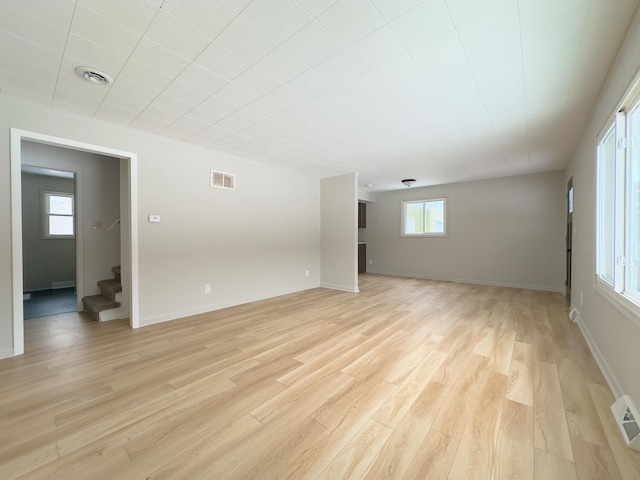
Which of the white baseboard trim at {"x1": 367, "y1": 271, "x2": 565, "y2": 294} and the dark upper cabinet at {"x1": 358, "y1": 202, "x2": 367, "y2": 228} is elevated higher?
the dark upper cabinet at {"x1": 358, "y1": 202, "x2": 367, "y2": 228}

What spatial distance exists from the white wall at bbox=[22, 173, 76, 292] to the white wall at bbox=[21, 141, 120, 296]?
2.09 metres

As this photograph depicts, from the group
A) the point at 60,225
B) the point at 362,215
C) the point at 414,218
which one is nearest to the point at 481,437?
the point at 414,218

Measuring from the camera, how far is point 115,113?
9.25ft

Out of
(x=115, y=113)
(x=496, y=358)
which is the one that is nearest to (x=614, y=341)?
(x=496, y=358)

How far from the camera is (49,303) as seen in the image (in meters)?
4.48

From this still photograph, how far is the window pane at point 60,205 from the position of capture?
231 inches

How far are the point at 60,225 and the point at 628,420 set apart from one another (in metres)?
9.15

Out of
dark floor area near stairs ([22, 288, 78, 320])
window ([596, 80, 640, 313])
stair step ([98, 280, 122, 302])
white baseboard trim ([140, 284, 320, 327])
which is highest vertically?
window ([596, 80, 640, 313])

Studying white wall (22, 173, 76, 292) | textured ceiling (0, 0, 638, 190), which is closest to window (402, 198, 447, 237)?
textured ceiling (0, 0, 638, 190)

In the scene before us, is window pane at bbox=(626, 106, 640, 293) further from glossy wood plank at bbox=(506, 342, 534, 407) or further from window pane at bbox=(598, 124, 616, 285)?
glossy wood plank at bbox=(506, 342, 534, 407)

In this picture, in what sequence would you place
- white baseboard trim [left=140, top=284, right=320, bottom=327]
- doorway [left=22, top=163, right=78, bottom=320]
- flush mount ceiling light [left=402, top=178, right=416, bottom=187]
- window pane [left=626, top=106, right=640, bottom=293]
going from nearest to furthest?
window pane [left=626, top=106, right=640, bottom=293]
white baseboard trim [left=140, top=284, right=320, bottom=327]
doorway [left=22, top=163, right=78, bottom=320]
flush mount ceiling light [left=402, top=178, right=416, bottom=187]

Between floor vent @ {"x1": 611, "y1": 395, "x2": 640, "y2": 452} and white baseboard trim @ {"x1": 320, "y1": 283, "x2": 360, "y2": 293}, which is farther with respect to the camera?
white baseboard trim @ {"x1": 320, "y1": 283, "x2": 360, "y2": 293}

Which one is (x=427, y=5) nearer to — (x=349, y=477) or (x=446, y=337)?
(x=349, y=477)

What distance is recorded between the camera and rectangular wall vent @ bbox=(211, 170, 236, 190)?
4086mm
